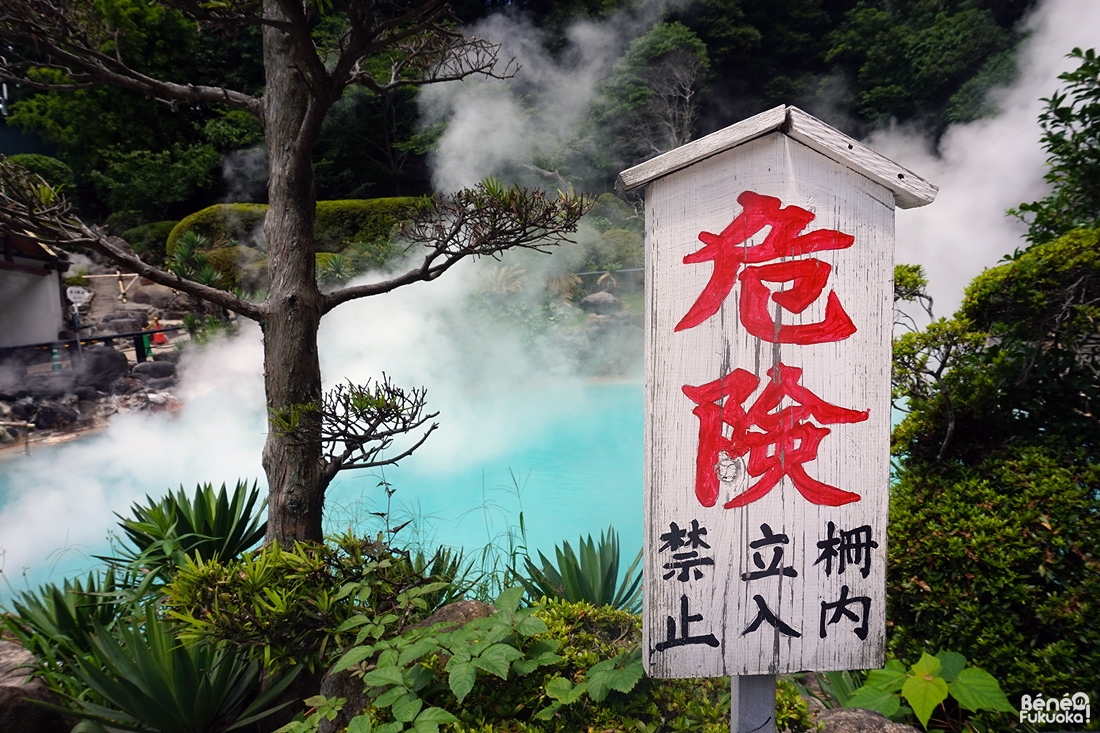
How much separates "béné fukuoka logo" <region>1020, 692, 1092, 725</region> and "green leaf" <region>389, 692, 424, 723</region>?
5.39 ft

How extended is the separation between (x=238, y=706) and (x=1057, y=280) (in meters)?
3.04

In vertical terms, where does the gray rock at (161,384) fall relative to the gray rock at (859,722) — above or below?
above

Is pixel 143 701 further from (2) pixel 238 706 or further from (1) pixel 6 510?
(1) pixel 6 510

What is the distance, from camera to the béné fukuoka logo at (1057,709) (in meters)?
1.75

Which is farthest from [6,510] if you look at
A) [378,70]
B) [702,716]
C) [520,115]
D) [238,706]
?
[520,115]

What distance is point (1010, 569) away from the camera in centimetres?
187

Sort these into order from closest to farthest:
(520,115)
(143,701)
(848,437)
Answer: (848,437) < (143,701) < (520,115)

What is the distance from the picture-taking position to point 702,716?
165 cm

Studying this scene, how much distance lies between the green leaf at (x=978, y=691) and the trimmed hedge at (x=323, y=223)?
10927 millimetres

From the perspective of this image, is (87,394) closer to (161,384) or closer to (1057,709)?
(161,384)

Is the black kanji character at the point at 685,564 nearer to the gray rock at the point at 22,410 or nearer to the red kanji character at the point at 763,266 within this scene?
the red kanji character at the point at 763,266

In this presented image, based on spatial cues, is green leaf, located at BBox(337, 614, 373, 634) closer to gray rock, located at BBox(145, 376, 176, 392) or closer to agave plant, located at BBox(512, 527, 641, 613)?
agave plant, located at BBox(512, 527, 641, 613)

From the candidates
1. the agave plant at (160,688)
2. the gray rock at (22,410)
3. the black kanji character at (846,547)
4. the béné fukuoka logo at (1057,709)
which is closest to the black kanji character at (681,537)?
the black kanji character at (846,547)

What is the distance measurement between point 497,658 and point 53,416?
26.5 feet
